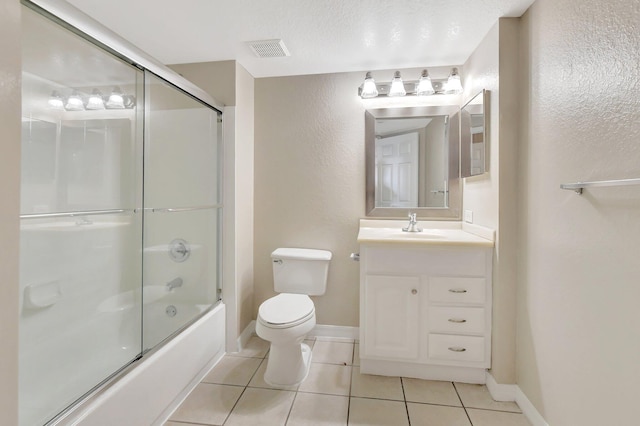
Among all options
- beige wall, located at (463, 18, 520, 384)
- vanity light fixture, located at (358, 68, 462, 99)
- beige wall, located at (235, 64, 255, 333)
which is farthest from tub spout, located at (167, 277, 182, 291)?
beige wall, located at (463, 18, 520, 384)

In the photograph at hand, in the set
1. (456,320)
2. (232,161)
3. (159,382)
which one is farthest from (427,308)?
(232,161)

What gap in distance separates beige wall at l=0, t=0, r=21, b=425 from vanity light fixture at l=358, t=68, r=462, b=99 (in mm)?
1866

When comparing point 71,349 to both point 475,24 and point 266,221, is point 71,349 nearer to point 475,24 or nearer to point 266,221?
point 266,221

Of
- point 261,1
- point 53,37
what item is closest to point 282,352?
point 53,37

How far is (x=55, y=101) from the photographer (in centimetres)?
133

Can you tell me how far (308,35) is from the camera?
1.83m

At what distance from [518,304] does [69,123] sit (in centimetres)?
242

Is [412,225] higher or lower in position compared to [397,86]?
lower

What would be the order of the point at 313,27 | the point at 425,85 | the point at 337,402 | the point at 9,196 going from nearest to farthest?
the point at 9,196 → the point at 337,402 → the point at 313,27 → the point at 425,85

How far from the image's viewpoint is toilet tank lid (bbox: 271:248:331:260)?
88.1 inches

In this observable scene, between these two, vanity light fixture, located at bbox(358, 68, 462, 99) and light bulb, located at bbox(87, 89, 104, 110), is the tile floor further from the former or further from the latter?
vanity light fixture, located at bbox(358, 68, 462, 99)

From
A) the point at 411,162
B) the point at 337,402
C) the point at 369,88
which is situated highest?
the point at 369,88

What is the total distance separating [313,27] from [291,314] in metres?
1.68

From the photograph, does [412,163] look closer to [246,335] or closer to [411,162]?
[411,162]
